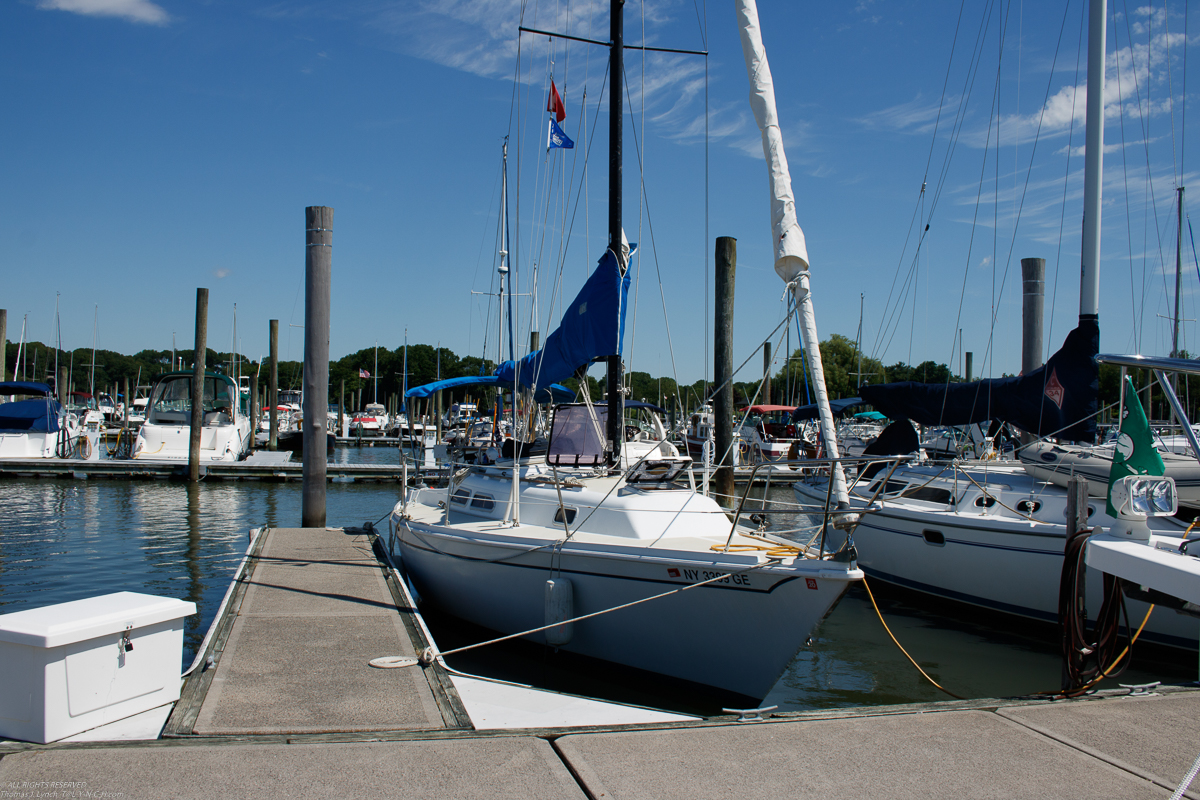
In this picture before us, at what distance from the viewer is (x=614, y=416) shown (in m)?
9.39

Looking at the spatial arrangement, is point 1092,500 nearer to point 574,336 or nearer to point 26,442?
point 574,336

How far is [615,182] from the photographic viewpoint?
950cm

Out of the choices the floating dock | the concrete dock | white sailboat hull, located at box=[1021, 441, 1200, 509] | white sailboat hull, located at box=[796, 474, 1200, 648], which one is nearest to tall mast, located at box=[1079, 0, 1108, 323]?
white sailboat hull, located at box=[1021, 441, 1200, 509]

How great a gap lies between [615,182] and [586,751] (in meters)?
7.22

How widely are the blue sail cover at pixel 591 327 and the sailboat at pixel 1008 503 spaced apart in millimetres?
4200

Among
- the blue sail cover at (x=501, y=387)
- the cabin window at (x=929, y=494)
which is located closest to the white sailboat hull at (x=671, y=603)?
the blue sail cover at (x=501, y=387)

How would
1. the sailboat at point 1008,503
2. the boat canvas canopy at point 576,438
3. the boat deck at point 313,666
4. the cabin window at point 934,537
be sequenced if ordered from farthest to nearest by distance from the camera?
the cabin window at point 934,537 → the sailboat at point 1008,503 → the boat canvas canopy at point 576,438 → the boat deck at point 313,666

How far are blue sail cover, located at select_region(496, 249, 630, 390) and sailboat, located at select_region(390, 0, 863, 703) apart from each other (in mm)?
17

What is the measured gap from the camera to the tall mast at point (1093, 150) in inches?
445

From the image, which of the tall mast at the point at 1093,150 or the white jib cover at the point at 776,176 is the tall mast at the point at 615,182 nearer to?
the white jib cover at the point at 776,176

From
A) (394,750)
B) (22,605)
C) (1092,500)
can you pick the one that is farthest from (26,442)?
(1092,500)

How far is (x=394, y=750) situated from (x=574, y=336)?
584cm

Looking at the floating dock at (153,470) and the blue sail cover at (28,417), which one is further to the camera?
the blue sail cover at (28,417)

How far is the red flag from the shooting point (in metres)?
11.9
